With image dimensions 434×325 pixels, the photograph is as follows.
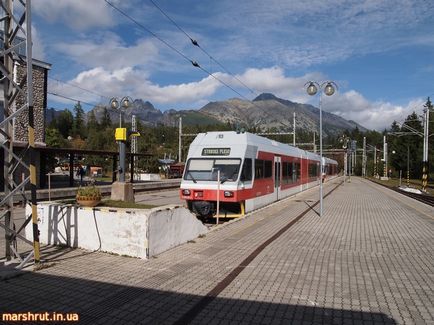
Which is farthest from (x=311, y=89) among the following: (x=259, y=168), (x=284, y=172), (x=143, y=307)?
(x=143, y=307)

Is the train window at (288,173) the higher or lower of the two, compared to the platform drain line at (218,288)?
higher

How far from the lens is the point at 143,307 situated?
5.48 m

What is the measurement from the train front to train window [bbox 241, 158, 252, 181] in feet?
0.81

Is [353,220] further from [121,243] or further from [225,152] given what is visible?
[121,243]

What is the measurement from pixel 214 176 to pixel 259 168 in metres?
2.80

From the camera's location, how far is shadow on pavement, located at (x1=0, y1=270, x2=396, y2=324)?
510 centimetres

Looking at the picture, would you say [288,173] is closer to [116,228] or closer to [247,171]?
[247,171]

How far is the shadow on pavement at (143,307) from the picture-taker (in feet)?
16.7

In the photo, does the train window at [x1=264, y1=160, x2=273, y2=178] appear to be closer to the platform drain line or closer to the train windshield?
the train windshield

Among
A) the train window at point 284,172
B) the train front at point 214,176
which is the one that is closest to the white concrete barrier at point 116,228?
the train front at point 214,176

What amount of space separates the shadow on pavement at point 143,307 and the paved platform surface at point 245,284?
0.01 meters

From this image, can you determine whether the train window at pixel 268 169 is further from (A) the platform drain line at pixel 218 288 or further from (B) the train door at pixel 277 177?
(A) the platform drain line at pixel 218 288

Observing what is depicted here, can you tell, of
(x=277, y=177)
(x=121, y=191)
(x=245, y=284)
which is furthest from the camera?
(x=277, y=177)

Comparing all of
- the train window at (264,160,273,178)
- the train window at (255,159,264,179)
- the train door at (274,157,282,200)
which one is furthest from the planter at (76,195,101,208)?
the train door at (274,157,282,200)
